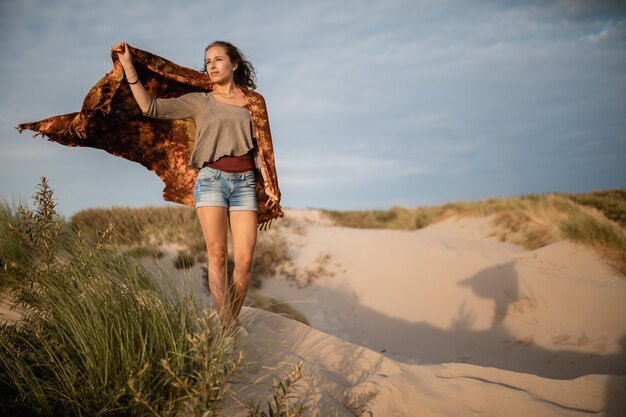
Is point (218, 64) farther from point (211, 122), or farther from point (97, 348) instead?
point (97, 348)

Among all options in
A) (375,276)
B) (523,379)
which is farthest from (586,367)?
(375,276)

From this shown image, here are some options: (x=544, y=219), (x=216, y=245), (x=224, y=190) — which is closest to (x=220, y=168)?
(x=224, y=190)

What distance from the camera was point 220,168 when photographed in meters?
3.62

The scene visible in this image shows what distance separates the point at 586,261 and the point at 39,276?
809 cm

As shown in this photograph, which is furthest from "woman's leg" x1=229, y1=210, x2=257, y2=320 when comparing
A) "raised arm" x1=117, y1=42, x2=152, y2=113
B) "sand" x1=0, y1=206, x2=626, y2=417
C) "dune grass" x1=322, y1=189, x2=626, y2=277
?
"dune grass" x1=322, y1=189, x2=626, y2=277

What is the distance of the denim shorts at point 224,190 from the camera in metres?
3.56

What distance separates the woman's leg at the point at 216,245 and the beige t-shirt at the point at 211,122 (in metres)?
0.41

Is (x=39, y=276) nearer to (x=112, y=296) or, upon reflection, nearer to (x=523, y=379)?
(x=112, y=296)

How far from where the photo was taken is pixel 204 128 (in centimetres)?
366

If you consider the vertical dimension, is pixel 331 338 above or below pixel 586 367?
above

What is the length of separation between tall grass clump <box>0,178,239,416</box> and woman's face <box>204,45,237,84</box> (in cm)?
168

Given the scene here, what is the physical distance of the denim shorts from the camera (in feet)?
11.7

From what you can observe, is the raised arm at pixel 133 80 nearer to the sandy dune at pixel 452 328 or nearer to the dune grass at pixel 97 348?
the dune grass at pixel 97 348

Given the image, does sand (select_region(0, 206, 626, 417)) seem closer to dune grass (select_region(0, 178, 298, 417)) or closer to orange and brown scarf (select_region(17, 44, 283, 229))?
dune grass (select_region(0, 178, 298, 417))
